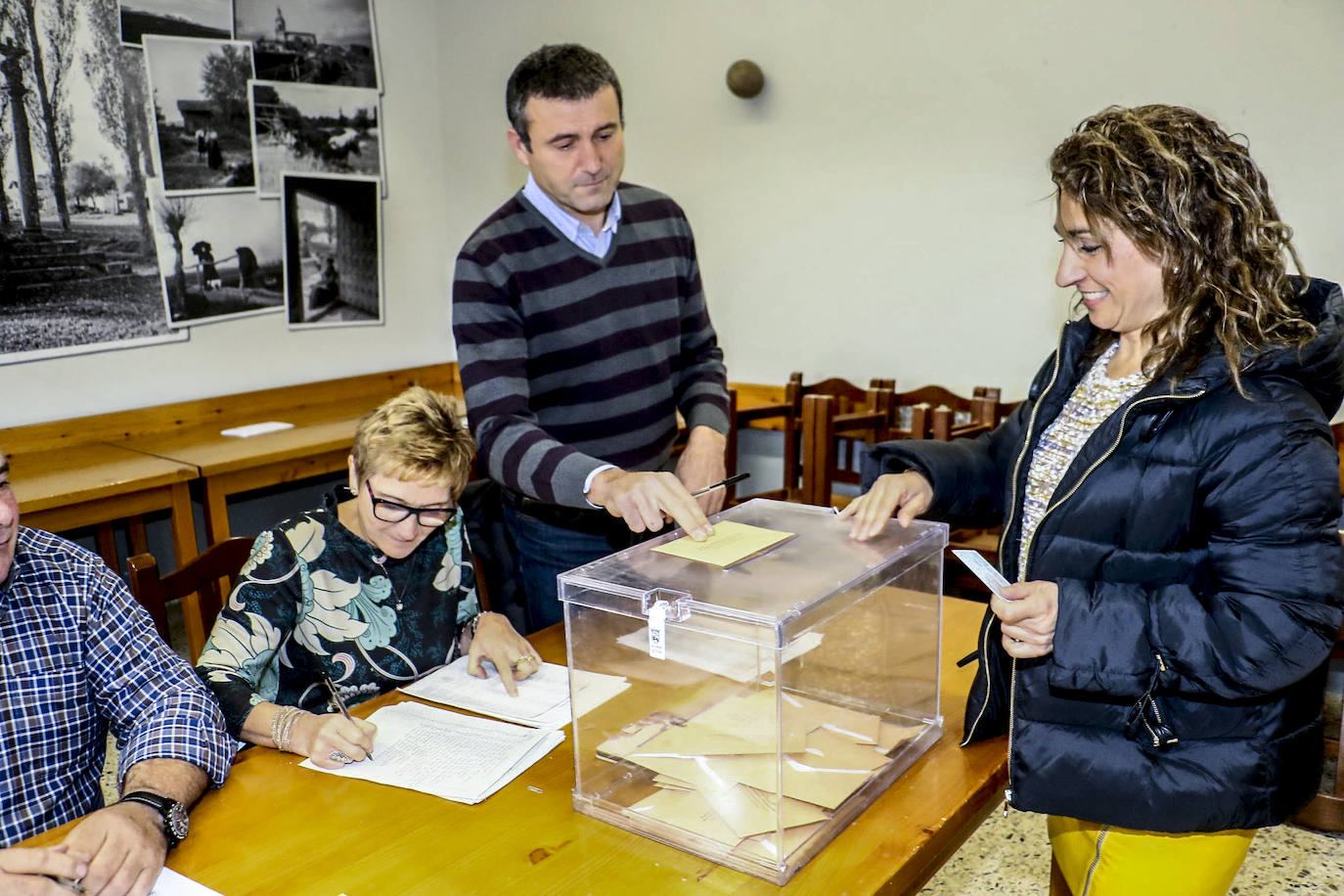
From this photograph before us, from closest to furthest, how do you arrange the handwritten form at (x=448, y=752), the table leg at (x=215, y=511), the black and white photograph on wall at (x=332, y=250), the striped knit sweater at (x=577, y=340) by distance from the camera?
the handwritten form at (x=448, y=752)
the striped knit sweater at (x=577, y=340)
the table leg at (x=215, y=511)
the black and white photograph on wall at (x=332, y=250)

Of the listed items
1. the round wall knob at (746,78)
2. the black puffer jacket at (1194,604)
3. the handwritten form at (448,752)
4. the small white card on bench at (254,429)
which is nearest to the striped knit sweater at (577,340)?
the handwritten form at (448,752)

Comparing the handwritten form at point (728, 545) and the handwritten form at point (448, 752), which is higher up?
the handwritten form at point (728, 545)

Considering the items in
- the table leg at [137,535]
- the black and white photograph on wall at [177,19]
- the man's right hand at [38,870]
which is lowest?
the table leg at [137,535]

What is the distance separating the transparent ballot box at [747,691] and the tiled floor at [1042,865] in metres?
1.23

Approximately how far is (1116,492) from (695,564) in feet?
1.58

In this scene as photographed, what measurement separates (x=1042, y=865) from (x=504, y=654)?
1494 millimetres

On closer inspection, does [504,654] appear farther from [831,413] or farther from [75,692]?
[831,413]

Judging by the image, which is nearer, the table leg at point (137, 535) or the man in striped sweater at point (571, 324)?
the man in striped sweater at point (571, 324)

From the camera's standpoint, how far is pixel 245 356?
13.7ft

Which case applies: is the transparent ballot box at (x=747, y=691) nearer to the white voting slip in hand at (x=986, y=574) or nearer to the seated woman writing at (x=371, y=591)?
the white voting slip in hand at (x=986, y=574)

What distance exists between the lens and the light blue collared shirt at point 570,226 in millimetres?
1940

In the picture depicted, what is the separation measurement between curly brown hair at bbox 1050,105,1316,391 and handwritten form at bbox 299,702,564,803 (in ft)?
3.02

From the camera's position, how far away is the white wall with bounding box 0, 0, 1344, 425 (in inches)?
126

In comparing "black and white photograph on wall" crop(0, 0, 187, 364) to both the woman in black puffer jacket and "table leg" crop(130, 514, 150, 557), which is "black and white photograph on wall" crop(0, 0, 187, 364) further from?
the woman in black puffer jacket
